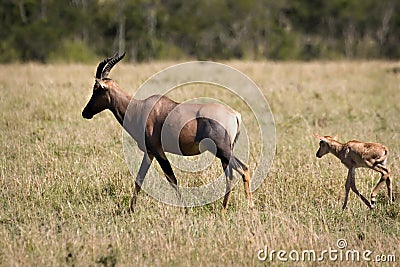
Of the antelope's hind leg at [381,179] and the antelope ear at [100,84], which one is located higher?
the antelope ear at [100,84]

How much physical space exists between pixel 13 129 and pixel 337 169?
21.9ft

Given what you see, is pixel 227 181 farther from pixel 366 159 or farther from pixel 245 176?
pixel 366 159

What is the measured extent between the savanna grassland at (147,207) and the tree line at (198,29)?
2011 cm

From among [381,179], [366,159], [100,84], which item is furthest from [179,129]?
[381,179]

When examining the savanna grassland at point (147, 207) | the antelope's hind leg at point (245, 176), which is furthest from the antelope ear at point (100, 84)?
the antelope's hind leg at point (245, 176)

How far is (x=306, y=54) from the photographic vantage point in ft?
146

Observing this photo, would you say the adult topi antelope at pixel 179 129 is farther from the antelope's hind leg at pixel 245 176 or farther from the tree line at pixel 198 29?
the tree line at pixel 198 29

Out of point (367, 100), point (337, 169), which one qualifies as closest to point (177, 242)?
point (337, 169)

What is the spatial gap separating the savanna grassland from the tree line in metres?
20.1

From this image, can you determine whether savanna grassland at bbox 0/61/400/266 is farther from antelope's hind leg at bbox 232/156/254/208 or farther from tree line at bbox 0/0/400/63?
tree line at bbox 0/0/400/63

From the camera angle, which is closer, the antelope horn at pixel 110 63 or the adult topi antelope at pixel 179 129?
the adult topi antelope at pixel 179 129

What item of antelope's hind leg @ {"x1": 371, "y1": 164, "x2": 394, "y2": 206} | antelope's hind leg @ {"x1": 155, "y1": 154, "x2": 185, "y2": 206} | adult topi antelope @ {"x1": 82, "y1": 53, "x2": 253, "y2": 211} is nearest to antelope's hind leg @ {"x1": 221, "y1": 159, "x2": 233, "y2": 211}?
adult topi antelope @ {"x1": 82, "y1": 53, "x2": 253, "y2": 211}

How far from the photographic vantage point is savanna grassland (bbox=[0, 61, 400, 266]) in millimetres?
6332

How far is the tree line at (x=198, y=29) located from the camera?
33.3 m
